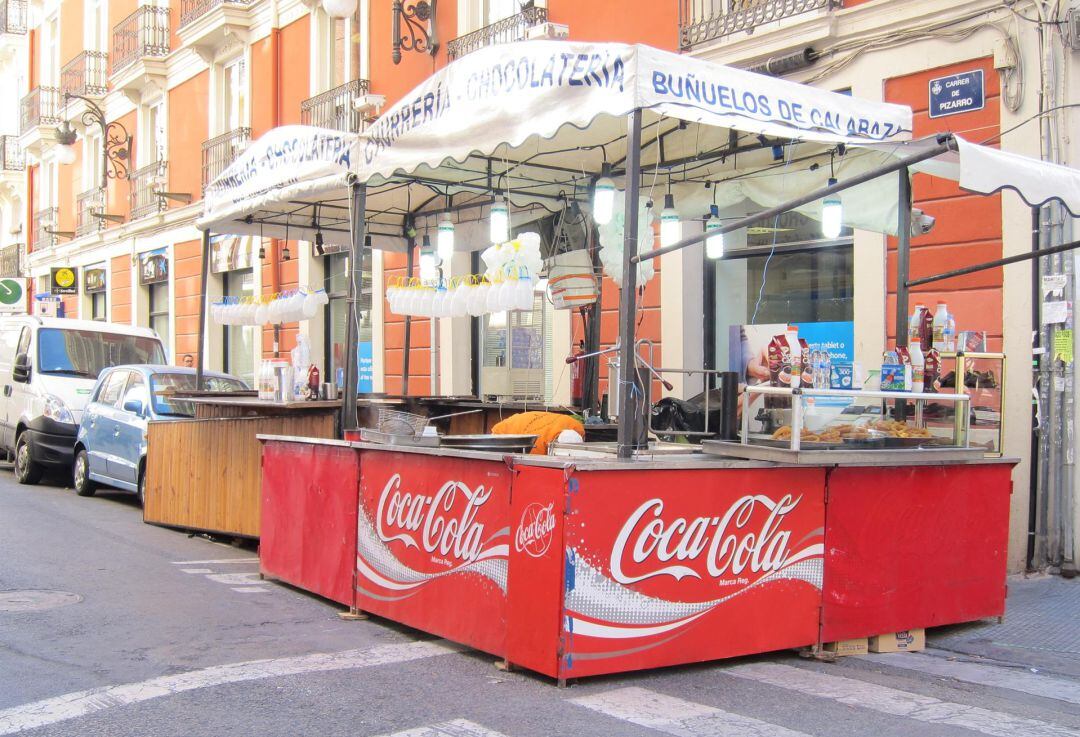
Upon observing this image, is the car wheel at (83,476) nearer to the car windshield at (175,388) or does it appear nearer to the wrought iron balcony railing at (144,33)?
the car windshield at (175,388)

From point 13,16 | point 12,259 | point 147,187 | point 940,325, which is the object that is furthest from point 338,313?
point 13,16

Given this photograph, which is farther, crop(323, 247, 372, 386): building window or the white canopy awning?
crop(323, 247, 372, 386): building window

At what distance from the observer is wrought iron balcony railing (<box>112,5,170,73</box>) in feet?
82.0

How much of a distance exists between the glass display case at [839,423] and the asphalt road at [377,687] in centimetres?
129

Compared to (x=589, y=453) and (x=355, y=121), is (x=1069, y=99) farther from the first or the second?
(x=355, y=121)

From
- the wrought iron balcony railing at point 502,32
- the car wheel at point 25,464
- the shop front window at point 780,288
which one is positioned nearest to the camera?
the shop front window at point 780,288

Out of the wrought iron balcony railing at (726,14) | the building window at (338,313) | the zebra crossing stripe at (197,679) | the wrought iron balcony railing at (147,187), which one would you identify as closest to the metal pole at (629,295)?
the zebra crossing stripe at (197,679)

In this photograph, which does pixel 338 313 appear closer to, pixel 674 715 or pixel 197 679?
pixel 197 679

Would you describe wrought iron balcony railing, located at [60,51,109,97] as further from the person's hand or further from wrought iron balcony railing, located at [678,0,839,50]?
the person's hand

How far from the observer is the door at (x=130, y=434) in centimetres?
1184

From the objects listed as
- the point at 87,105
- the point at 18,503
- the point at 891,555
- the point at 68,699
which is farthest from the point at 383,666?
the point at 87,105

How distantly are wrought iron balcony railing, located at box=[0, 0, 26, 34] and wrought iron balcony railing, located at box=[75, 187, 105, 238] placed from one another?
9.37 m

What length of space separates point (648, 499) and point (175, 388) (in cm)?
820

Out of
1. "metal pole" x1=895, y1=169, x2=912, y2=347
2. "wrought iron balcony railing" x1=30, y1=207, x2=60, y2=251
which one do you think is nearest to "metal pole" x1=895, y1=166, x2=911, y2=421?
"metal pole" x1=895, y1=169, x2=912, y2=347
